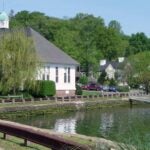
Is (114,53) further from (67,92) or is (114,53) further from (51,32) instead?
(67,92)

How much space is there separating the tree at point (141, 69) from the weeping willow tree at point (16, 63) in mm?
41973

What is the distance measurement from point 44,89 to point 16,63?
235 inches

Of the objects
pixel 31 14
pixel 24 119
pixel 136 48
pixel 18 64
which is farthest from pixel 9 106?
pixel 136 48

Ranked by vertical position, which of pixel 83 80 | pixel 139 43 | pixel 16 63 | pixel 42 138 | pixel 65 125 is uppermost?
pixel 139 43

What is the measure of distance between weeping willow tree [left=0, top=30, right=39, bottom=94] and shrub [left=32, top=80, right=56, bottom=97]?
7.52 ft

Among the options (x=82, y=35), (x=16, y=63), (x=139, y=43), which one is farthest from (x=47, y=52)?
(x=139, y=43)

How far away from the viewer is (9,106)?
4503 cm

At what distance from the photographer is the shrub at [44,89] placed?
177ft

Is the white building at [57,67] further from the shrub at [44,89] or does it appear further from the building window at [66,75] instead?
the shrub at [44,89]

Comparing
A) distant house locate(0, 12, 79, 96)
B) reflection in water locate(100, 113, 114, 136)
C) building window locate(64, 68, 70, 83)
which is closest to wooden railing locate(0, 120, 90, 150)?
reflection in water locate(100, 113, 114, 136)

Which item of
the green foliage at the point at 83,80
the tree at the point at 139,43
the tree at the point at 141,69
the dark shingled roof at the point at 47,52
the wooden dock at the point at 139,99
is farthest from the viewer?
the tree at the point at 139,43

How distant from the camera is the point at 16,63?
5041cm

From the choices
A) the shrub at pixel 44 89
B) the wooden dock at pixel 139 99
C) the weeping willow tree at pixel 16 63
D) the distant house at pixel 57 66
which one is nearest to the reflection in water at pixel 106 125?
the weeping willow tree at pixel 16 63

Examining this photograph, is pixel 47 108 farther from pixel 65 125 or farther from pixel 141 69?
pixel 141 69
